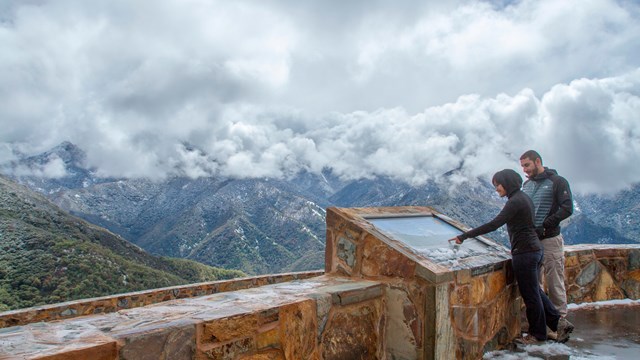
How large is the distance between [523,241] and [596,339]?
1444 millimetres

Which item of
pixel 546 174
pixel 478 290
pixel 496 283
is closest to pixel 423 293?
pixel 478 290

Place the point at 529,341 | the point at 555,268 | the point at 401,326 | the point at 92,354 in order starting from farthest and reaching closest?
the point at 555,268
the point at 529,341
the point at 401,326
the point at 92,354

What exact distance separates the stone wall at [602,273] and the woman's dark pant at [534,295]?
6.84 feet

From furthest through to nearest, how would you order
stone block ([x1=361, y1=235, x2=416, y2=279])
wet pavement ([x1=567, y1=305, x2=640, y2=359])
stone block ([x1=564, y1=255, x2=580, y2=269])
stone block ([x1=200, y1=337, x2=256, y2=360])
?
stone block ([x1=564, y1=255, x2=580, y2=269]), wet pavement ([x1=567, y1=305, x2=640, y2=359]), stone block ([x1=361, y1=235, x2=416, y2=279]), stone block ([x1=200, y1=337, x2=256, y2=360])

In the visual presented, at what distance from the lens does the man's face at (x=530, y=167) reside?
13.8 feet

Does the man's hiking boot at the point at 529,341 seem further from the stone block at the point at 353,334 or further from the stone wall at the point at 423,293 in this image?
the stone block at the point at 353,334

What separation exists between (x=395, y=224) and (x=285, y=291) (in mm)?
1415

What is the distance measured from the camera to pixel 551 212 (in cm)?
410

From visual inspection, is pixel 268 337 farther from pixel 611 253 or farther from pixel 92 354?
pixel 611 253

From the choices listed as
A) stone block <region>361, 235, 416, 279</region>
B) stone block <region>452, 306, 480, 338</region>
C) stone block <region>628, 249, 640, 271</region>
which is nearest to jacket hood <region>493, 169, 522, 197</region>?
stone block <region>452, 306, 480, 338</region>

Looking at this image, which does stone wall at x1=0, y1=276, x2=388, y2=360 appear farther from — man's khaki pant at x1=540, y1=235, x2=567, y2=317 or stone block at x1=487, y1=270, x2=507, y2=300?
man's khaki pant at x1=540, y1=235, x2=567, y2=317

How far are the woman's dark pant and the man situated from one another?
0.67ft

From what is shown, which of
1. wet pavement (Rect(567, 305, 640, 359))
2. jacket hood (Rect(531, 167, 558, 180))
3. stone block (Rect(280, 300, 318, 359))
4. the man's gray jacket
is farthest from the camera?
jacket hood (Rect(531, 167, 558, 180))

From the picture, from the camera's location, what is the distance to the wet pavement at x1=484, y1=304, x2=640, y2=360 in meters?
3.71
